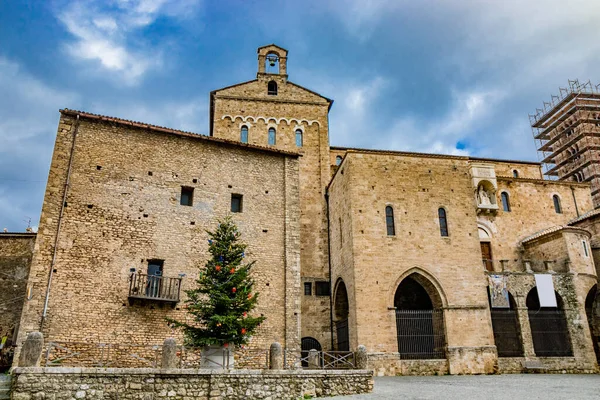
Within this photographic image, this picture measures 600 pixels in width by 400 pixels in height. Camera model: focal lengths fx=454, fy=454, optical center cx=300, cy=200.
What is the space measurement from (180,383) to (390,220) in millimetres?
13437

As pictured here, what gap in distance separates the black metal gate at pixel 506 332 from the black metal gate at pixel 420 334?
11.2 ft

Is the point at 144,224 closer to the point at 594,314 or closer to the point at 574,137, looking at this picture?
the point at 594,314

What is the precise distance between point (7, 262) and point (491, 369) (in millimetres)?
21919

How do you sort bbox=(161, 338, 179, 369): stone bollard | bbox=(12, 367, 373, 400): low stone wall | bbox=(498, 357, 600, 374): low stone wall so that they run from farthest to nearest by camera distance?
1. bbox=(498, 357, 600, 374): low stone wall
2. bbox=(161, 338, 179, 369): stone bollard
3. bbox=(12, 367, 373, 400): low stone wall

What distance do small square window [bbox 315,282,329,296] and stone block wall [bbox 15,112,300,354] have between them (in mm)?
6026

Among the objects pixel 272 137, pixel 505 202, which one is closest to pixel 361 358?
pixel 272 137

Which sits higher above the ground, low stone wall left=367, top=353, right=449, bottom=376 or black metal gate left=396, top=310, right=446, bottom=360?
black metal gate left=396, top=310, right=446, bottom=360

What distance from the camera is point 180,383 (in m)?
11.7

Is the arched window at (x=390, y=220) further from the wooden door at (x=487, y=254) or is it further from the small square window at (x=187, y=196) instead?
the small square window at (x=187, y=196)

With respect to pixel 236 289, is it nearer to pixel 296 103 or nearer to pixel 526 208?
pixel 296 103

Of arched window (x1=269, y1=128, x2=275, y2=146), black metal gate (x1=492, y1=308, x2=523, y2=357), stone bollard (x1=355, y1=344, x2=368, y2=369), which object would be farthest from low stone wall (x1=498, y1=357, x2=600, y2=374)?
arched window (x1=269, y1=128, x2=275, y2=146)

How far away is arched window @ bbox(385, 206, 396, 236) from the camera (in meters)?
22.0

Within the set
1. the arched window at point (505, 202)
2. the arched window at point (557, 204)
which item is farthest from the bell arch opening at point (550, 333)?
the arched window at point (557, 204)

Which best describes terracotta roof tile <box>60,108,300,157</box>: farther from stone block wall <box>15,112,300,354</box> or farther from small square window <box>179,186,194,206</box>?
small square window <box>179,186,194,206</box>
